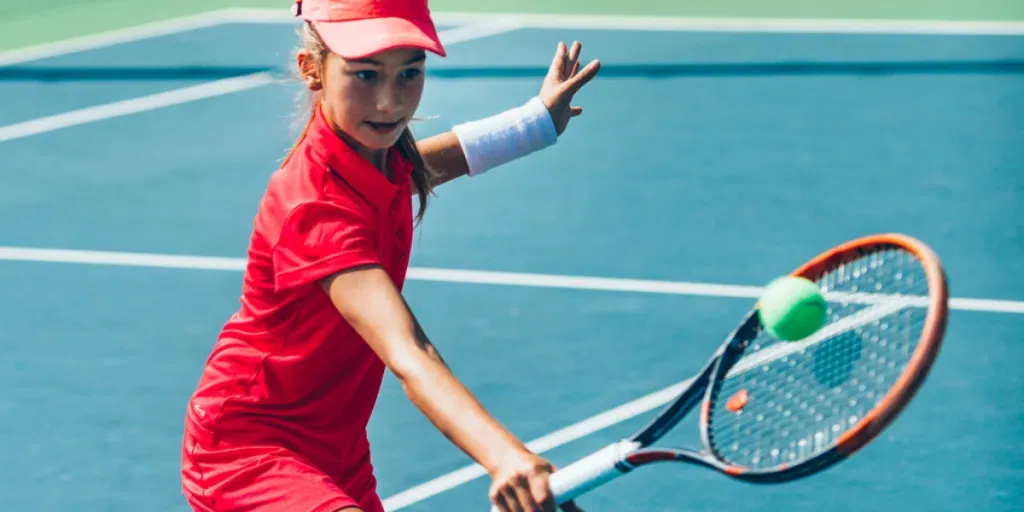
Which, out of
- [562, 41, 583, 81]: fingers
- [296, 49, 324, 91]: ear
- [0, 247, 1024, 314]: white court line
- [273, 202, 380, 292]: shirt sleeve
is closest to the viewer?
[273, 202, 380, 292]: shirt sleeve

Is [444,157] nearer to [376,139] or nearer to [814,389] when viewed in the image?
[376,139]

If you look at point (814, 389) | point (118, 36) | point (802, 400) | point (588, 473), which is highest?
point (588, 473)

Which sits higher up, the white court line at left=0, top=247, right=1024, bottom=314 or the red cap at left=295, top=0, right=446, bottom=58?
the red cap at left=295, top=0, right=446, bottom=58

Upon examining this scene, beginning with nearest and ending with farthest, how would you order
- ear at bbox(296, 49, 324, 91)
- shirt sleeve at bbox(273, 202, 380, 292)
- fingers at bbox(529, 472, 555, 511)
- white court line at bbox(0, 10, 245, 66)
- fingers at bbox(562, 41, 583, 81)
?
fingers at bbox(529, 472, 555, 511) → shirt sleeve at bbox(273, 202, 380, 292) → ear at bbox(296, 49, 324, 91) → fingers at bbox(562, 41, 583, 81) → white court line at bbox(0, 10, 245, 66)

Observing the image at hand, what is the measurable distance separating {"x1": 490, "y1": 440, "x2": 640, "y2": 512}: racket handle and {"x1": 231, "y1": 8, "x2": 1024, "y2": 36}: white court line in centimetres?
704

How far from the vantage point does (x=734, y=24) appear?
9.68 m

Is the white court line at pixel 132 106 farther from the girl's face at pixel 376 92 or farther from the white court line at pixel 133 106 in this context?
the girl's face at pixel 376 92

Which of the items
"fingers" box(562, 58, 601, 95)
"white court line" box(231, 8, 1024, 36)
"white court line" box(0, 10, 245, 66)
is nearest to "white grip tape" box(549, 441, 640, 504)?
"fingers" box(562, 58, 601, 95)

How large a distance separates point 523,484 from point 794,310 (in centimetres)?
71

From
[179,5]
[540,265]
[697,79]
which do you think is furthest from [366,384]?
[179,5]

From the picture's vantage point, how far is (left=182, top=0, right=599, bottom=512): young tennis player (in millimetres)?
2652

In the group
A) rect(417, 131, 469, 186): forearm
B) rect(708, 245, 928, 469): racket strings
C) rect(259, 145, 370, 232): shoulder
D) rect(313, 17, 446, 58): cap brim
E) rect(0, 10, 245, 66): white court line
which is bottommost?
rect(0, 10, 245, 66): white court line

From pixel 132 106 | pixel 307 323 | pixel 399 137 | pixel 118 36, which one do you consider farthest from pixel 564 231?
pixel 118 36

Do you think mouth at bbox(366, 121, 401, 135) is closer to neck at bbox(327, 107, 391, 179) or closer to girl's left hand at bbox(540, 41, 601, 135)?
neck at bbox(327, 107, 391, 179)
